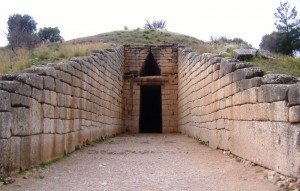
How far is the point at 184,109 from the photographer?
53.0ft

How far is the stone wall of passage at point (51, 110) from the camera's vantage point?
5734 mm

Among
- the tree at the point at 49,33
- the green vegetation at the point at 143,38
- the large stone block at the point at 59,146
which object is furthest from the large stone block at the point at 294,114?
the tree at the point at 49,33

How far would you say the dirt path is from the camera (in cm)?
564

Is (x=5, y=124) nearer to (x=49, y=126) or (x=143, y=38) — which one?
(x=49, y=126)

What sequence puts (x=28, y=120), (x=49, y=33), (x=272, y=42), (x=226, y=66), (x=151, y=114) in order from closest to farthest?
1. (x=28, y=120)
2. (x=226, y=66)
3. (x=151, y=114)
4. (x=272, y=42)
5. (x=49, y=33)

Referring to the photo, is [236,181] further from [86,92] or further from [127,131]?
[127,131]

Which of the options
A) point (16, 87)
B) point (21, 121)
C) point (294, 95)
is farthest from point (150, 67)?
point (294, 95)

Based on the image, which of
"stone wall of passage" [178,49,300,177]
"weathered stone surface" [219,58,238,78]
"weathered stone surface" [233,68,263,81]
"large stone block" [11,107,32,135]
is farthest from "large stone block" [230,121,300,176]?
"large stone block" [11,107,32,135]

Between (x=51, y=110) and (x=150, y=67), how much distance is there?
41.8 feet

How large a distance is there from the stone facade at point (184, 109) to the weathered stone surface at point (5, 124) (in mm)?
14

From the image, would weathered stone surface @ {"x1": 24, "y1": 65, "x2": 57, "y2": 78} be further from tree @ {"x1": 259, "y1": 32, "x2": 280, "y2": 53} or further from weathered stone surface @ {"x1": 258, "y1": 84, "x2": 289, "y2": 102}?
tree @ {"x1": 259, "y1": 32, "x2": 280, "y2": 53}

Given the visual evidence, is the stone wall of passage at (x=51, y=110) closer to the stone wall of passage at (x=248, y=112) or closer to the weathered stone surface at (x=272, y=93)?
the stone wall of passage at (x=248, y=112)

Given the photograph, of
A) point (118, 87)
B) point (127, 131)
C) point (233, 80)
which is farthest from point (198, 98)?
point (127, 131)

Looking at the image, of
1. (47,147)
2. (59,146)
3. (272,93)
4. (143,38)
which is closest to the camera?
(272,93)
